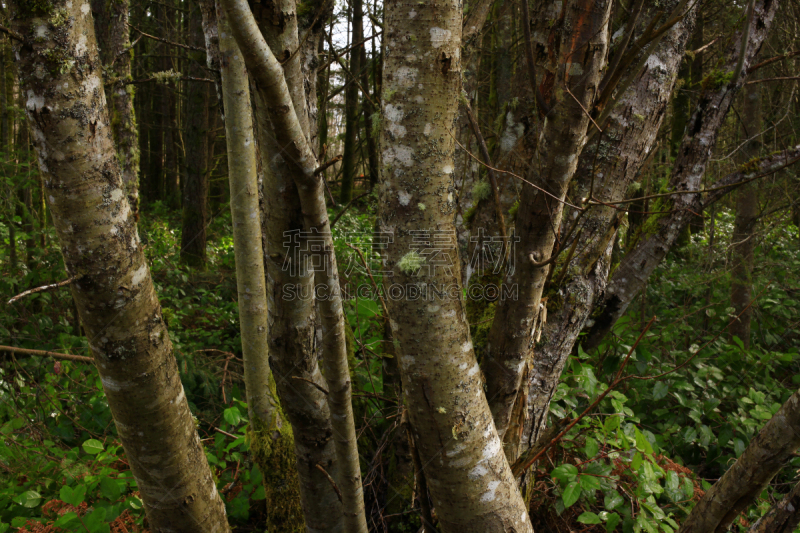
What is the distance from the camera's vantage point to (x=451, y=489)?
133 centimetres

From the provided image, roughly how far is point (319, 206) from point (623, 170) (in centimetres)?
145

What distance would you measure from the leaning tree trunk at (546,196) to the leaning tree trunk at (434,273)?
0.90ft

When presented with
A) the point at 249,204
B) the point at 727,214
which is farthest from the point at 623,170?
the point at 727,214

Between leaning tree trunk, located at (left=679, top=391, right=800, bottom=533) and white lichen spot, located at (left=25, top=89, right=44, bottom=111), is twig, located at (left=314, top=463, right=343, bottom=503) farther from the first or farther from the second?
white lichen spot, located at (left=25, top=89, right=44, bottom=111)

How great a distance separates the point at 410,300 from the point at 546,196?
554 millimetres

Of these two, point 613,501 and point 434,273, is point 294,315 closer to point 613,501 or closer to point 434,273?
point 434,273

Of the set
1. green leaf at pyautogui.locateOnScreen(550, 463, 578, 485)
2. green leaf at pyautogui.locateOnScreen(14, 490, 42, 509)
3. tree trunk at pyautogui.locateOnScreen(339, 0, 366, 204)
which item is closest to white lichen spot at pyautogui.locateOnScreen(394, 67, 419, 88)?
green leaf at pyautogui.locateOnScreen(550, 463, 578, 485)

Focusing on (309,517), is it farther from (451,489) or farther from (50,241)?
(50,241)

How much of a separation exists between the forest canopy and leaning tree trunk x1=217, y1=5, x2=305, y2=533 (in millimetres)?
12

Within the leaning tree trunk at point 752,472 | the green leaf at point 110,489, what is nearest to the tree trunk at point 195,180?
the green leaf at point 110,489

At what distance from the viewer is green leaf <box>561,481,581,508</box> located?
206 cm

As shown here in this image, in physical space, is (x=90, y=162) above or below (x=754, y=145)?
below

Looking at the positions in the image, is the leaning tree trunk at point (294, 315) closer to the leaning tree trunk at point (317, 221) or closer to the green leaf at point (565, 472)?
the leaning tree trunk at point (317, 221)

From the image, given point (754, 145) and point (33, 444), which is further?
point (754, 145)
